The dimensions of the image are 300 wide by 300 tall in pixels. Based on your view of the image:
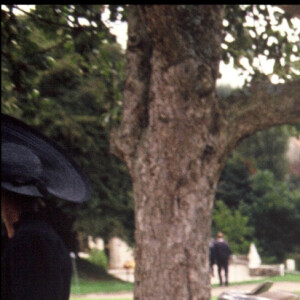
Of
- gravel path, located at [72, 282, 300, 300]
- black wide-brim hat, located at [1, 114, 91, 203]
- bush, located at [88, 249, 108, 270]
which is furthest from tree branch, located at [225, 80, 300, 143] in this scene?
bush, located at [88, 249, 108, 270]

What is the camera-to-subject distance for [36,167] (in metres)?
3.16

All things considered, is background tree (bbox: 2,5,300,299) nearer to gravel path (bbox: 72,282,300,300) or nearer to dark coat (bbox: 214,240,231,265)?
gravel path (bbox: 72,282,300,300)

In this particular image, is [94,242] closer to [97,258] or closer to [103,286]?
[103,286]

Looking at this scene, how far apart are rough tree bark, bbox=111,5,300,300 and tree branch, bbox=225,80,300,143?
10.4 inches

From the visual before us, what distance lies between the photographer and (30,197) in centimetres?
313

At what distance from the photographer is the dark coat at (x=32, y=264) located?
116 inches

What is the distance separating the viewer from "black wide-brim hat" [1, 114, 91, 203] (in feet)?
10.0

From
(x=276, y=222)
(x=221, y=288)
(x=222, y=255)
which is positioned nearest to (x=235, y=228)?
(x=276, y=222)

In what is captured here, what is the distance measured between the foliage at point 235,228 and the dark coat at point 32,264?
118 feet

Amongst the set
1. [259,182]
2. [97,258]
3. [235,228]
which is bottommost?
[97,258]

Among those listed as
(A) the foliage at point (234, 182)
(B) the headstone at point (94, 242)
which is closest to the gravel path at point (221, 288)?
(B) the headstone at point (94, 242)

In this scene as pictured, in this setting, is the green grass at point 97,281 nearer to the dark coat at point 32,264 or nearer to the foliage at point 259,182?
the foliage at point 259,182

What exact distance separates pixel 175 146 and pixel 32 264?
15.6 feet

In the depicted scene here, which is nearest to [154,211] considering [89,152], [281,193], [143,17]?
[143,17]
